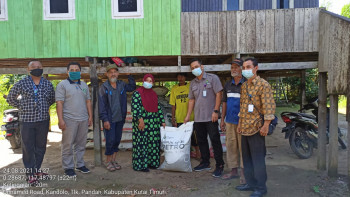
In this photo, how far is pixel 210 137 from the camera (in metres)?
4.61

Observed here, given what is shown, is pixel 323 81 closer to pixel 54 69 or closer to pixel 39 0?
pixel 54 69

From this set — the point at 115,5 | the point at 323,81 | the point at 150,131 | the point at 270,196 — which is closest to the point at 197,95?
the point at 150,131

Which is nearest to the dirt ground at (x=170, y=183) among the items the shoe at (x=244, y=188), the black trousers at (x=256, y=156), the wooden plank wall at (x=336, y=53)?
the shoe at (x=244, y=188)

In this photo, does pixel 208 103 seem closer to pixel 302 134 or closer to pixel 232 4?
pixel 302 134

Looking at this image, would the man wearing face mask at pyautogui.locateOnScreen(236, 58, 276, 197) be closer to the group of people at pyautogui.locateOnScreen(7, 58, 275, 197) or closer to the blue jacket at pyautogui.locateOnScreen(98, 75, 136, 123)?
the group of people at pyautogui.locateOnScreen(7, 58, 275, 197)

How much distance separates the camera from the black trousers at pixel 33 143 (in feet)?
13.6

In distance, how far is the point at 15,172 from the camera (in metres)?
5.24

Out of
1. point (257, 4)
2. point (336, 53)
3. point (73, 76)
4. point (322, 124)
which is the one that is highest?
point (257, 4)

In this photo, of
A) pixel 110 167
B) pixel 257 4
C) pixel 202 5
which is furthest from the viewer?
pixel 202 5

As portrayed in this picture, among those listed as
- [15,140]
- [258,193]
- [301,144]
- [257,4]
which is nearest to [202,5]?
[257,4]

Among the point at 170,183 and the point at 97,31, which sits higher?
the point at 97,31

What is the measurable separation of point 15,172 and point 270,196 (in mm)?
5002

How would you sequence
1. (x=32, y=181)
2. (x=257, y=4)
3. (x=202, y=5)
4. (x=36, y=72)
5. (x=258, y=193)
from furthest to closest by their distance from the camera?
1. (x=202, y=5)
2. (x=257, y=4)
3. (x=32, y=181)
4. (x=36, y=72)
5. (x=258, y=193)

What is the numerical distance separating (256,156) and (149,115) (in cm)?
218
